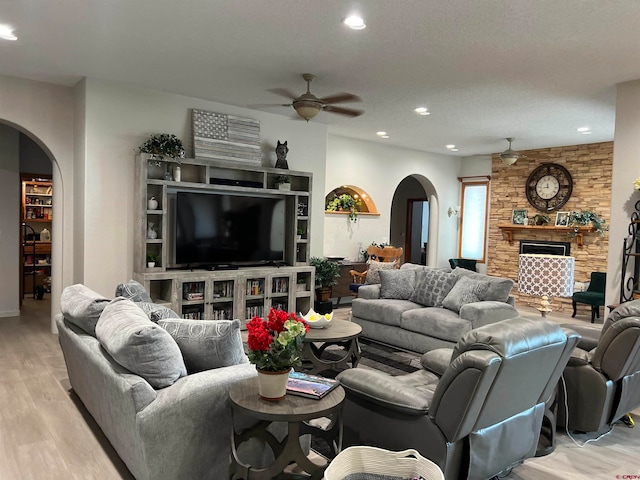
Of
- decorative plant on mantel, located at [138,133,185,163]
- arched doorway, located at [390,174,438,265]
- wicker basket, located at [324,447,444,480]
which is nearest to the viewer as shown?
wicker basket, located at [324,447,444,480]

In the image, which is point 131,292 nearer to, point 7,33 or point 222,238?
point 7,33

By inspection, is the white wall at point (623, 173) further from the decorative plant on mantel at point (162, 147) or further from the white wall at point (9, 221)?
the white wall at point (9, 221)

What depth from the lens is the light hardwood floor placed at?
8.96ft

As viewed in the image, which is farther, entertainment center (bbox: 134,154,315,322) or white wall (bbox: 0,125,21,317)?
white wall (bbox: 0,125,21,317)

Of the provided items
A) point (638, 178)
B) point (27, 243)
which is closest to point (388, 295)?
point (638, 178)

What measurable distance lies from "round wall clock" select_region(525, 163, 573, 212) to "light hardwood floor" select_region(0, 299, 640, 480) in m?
5.88

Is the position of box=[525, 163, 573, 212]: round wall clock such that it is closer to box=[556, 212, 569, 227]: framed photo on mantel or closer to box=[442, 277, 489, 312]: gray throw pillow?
box=[556, 212, 569, 227]: framed photo on mantel

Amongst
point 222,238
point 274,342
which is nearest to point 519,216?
point 222,238

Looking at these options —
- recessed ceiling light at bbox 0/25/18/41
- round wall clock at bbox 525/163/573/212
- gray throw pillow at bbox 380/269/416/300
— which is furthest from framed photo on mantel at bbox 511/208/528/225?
recessed ceiling light at bbox 0/25/18/41

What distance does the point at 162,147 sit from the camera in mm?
5473

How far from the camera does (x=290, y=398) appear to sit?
7.56 feet

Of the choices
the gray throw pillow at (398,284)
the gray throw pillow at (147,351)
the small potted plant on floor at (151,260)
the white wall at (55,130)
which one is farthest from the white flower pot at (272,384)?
the white wall at (55,130)

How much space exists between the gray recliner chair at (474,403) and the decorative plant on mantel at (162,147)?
380cm

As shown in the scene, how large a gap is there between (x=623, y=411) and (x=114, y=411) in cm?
333
